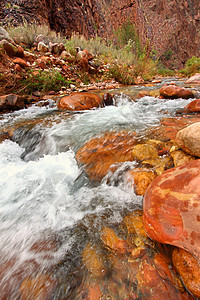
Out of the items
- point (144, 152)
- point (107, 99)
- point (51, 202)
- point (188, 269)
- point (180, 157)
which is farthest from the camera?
point (107, 99)

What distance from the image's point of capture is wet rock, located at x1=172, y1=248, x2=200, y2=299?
72 centimetres

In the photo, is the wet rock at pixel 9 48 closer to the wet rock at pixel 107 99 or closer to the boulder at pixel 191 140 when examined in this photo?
the wet rock at pixel 107 99

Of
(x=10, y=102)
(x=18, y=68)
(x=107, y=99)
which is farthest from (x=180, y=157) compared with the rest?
(x=18, y=68)

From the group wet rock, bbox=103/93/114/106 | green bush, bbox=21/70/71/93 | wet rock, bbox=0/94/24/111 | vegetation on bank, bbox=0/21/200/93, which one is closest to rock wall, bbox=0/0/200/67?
vegetation on bank, bbox=0/21/200/93

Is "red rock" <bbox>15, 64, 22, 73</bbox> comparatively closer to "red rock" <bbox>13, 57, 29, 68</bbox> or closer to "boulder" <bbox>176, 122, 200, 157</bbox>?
"red rock" <bbox>13, 57, 29, 68</bbox>

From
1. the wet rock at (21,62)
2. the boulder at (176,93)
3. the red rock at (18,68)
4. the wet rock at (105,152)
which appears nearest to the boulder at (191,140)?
the wet rock at (105,152)

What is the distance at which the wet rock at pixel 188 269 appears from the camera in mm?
716

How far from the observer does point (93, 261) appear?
0.91m

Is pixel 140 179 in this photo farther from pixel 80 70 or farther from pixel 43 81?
pixel 80 70

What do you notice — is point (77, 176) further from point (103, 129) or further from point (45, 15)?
point (45, 15)

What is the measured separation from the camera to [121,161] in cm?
163

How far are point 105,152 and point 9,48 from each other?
5.12 metres

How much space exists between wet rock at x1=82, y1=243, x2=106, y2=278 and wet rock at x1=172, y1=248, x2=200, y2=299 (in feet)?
1.40

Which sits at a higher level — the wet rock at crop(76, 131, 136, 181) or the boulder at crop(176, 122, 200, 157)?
the boulder at crop(176, 122, 200, 157)
